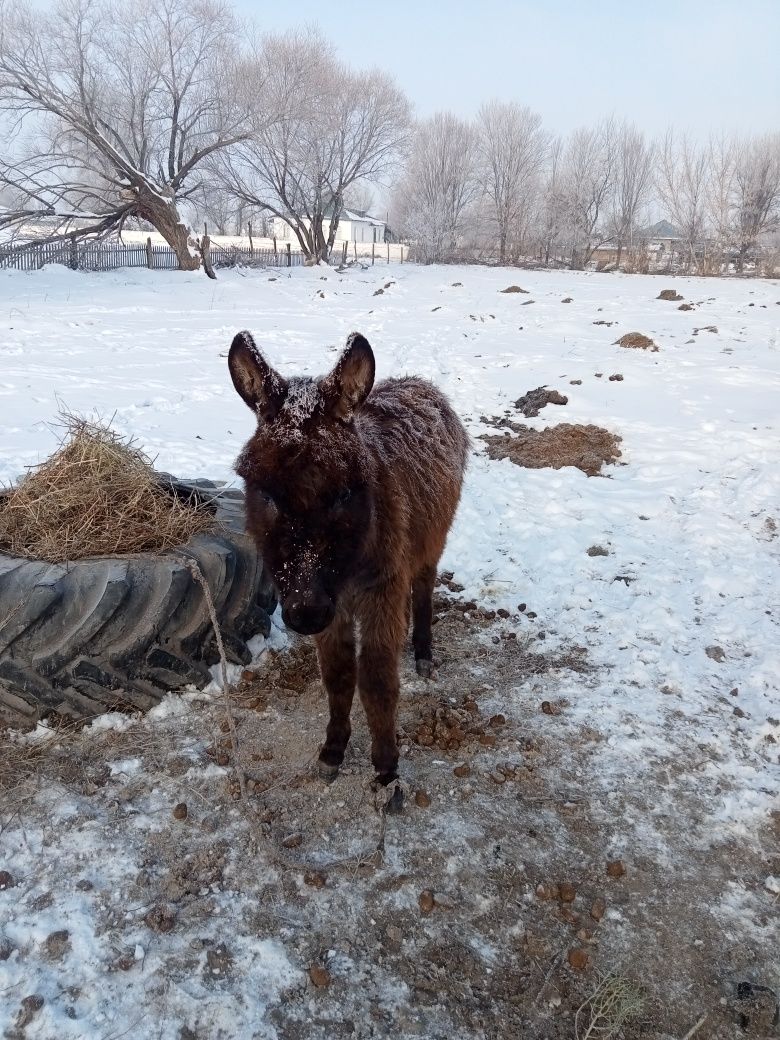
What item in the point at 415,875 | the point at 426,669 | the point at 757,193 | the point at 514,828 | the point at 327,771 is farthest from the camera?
the point at 757,193

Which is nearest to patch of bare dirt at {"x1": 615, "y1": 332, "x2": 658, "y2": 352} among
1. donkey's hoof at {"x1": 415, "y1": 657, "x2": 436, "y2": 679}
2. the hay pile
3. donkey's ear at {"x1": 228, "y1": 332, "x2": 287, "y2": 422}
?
donkey's hoof at {"x1": 415, "y1": 657, "x2": 436, "y2": 679}

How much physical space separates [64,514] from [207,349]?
8948mm

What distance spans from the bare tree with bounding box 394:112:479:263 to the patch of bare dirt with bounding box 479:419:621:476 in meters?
47.9

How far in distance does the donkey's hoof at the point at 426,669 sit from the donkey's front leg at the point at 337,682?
82 cm

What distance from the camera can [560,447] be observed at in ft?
24.1

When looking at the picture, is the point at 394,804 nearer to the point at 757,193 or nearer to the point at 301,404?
the point at 301,404

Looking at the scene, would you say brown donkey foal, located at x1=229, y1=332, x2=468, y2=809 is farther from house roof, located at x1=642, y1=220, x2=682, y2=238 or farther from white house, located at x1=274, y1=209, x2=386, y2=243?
white house, located at x1=274, y1=209, x2=386, y2=243

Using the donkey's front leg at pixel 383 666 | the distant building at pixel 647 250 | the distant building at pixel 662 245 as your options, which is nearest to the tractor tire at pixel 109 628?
the donkey's front leg at pixel 383 666

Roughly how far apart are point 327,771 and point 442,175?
5766 cm

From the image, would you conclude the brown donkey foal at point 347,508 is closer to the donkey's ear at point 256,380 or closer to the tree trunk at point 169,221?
the donkey's ear at point 256,380

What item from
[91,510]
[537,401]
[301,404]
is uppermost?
[301,404]

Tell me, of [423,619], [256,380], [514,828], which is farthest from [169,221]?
[514,828]

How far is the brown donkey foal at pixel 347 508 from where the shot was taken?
90.3 inches

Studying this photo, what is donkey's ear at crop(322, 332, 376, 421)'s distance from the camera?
241cm
